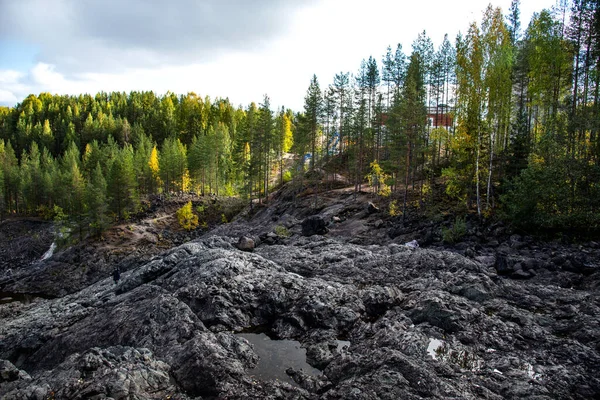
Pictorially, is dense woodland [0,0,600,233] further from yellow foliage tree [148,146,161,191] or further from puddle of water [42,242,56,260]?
puddle of water [42,242,56,260]

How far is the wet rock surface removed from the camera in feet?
31.8

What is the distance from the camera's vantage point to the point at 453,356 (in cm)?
1105

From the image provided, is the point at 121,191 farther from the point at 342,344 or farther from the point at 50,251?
the point at 342,344

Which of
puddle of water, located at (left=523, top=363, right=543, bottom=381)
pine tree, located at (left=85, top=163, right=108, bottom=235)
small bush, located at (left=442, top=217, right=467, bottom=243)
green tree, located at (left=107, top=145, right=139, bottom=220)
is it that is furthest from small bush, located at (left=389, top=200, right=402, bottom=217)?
green tree, located at (left=107, top=145, right=139, bottom=220)

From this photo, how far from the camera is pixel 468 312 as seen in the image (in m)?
13.4

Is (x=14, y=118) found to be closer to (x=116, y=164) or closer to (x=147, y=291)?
(x=116, y=164)

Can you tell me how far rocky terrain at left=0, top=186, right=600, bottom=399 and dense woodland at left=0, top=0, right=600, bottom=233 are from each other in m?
5.63

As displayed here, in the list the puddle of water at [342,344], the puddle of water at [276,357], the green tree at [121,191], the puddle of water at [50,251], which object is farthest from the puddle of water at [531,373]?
the puddle of water at [50,251]

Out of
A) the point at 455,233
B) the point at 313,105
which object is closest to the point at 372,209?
the point at 455,233

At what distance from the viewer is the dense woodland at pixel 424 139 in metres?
23.3

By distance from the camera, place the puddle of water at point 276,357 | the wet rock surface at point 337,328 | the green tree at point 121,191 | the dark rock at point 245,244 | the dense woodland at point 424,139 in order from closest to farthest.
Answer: the wet rock surface at point 337,328, the puddle of water at point 276,357, the dense woodland at point 424,139, the dark rock at point 245,244, the green tree at point 121,191

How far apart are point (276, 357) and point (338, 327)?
2872 mm

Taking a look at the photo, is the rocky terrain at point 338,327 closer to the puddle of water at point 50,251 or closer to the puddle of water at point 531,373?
the puddle of water at point 531,373

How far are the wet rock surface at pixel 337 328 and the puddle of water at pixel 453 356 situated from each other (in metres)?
0.05
